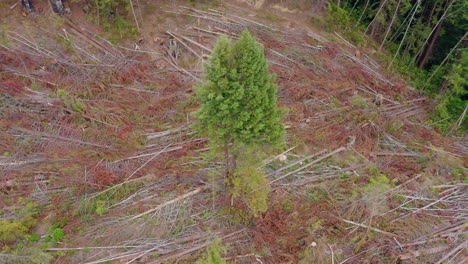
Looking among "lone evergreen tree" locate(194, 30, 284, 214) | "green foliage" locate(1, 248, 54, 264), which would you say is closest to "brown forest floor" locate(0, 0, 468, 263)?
"green foliage" locate(1, 248, 54, 264)

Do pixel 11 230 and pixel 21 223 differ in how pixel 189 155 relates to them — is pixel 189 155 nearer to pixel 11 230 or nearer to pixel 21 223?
pixel 21 223

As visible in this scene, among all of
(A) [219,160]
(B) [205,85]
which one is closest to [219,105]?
(B) [205,85]

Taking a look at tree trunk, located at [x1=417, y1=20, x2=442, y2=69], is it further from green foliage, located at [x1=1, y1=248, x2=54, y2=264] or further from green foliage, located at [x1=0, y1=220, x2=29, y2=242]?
green foliage, located at [x1=0, y1=220, x2=29, y2=242]

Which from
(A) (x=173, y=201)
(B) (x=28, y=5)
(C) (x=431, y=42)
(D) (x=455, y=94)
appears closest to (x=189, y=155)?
(A) (x=173, y=201)

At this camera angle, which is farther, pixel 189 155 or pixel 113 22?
pixel 113 22

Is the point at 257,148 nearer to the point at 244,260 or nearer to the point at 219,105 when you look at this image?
the point at 219,105

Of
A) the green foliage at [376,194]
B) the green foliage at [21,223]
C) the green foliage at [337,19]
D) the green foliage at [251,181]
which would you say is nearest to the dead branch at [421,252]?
the green foliage at [376,194]

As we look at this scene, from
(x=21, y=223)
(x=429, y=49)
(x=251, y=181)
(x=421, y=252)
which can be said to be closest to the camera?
(x=251, y=181)
